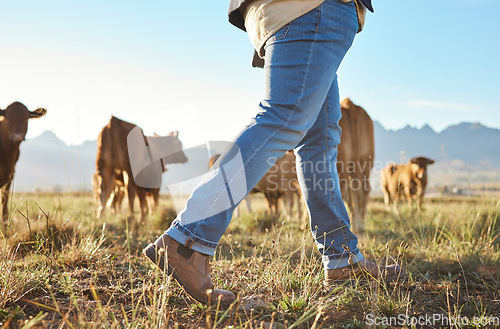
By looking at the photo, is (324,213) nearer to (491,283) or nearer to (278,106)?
(278,106)

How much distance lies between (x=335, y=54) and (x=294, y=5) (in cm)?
30

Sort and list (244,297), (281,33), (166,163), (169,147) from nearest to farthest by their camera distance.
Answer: (281,33), (244,297), (169,147), (166,163)

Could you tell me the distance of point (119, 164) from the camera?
27.1 ft

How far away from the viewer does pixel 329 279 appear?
7.08 ft

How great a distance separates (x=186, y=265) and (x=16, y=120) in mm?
6074

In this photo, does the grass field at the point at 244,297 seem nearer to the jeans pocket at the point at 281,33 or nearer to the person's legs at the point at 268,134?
the person's legs at the point at 268,134

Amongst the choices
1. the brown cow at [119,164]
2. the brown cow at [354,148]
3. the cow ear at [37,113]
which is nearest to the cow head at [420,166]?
the brown cow at [354,148]

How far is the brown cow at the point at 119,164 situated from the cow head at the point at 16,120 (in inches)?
69.2

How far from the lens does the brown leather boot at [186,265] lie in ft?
5.43

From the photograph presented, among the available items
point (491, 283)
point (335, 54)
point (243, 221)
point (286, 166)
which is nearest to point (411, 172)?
point (286, 166)

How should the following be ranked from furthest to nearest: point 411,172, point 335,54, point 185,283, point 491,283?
1. point 411,172
2. point 491,283
3. point 335,54
4. point 185,283

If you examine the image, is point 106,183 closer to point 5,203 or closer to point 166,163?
point 166,163

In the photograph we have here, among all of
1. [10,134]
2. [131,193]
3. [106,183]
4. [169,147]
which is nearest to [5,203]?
[10,134]

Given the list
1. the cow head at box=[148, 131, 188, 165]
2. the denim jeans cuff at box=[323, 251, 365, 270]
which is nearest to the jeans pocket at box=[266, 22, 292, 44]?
the denim jeans cuff at box=[323, 251, 365, 270]
